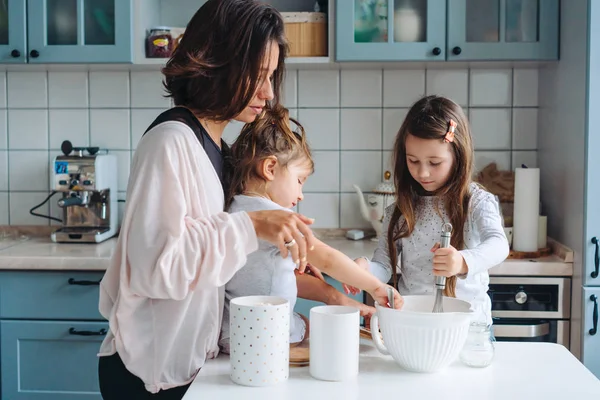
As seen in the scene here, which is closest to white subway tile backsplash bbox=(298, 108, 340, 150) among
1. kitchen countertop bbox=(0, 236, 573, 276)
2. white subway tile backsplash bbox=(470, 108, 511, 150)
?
white subway tile backsplash bbox=(470, 108, 511, 150)

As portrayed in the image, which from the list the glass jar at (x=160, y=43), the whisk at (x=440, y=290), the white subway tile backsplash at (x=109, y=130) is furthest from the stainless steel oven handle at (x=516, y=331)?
the white subway tile backsplash at (x=109, y=130)

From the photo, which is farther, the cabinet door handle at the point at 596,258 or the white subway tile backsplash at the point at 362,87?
the white subway tile backsplash at the point at 362,87

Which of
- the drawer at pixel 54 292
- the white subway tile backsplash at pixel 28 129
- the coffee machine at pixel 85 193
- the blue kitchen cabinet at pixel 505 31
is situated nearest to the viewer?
the drawer at pixel 54 292

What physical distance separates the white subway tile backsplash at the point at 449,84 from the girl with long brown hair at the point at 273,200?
1.54 m

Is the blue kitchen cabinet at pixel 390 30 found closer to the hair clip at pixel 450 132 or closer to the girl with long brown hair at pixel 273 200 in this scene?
the hair clip at pixel 450 132

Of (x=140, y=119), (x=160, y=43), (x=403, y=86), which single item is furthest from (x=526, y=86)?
(x=140, y=119)

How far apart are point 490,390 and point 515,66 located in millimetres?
2022

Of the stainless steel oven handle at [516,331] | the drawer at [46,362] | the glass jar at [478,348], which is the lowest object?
the drawer at [46,362]

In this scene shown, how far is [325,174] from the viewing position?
2951mm

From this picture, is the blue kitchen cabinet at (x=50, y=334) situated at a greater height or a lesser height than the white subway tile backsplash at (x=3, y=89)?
lesser

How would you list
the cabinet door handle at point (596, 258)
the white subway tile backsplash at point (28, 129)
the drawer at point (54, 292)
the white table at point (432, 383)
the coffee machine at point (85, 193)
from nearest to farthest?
1. the white table at point (432, 383)
2. the cabinet door handle at point (596, 258)
3. the drawer at point (54, 292)
4. the coffee machine at point (85, 193)
5. the white subway tile backsplash at point (28, 129)

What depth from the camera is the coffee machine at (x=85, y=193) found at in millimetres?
2686

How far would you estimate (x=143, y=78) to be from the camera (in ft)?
9.63

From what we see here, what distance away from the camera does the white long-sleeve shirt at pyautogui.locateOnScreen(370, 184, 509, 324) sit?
182 centimetres
